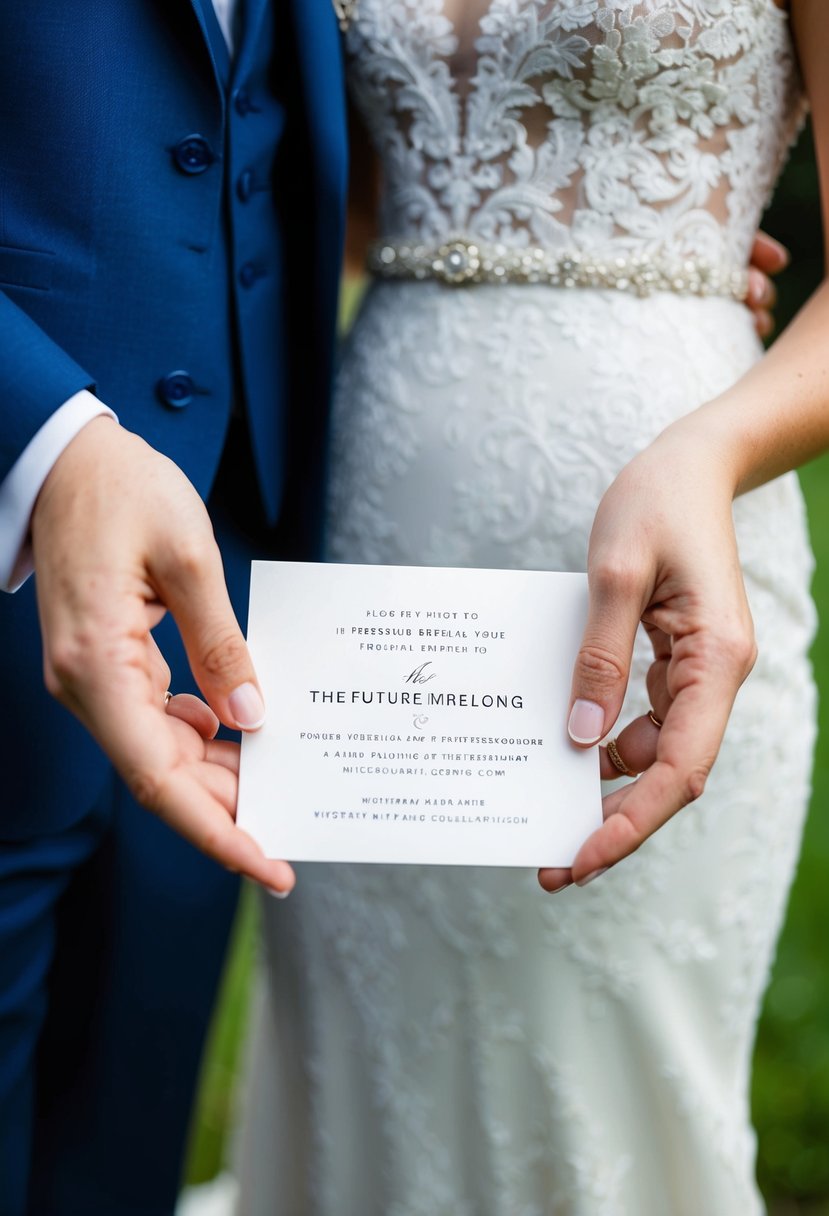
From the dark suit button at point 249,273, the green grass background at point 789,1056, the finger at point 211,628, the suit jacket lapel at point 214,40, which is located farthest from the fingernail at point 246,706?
the green grass background at point 789,1056

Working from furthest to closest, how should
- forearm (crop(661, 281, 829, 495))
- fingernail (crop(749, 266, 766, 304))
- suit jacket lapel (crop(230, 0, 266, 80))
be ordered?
1. fingernail (crop(749, 266, 766, 304))
2. suit jacket lapel (crop(230, 0, 266, 80))
3. forearm (crop(661, 281, 829, 495))

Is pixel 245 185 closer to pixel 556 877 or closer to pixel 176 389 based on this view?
pixel 176 389

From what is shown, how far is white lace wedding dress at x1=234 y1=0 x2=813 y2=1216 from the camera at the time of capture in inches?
53.4

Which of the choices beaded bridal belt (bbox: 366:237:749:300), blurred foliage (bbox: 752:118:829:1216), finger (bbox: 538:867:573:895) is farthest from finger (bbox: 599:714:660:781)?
blurred foliage (bbox: 752:118:829:1216)

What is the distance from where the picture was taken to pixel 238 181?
1275mm

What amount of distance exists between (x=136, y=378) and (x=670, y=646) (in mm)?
675

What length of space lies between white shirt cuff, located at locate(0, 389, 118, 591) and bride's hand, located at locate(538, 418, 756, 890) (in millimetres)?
486

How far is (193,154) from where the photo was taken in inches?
47.9

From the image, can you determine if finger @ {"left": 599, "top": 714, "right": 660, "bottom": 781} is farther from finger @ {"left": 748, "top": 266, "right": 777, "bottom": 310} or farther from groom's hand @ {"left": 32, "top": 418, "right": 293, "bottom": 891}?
finger @ {"left": 748, "top": 266, "right": 777, "bottom": 310}

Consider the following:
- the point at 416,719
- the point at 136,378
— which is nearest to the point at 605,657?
the point at 416,719

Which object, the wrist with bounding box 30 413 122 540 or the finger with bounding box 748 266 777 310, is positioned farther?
the finger with bounding box 748 266 777 310

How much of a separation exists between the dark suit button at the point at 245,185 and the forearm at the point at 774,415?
1.91ft

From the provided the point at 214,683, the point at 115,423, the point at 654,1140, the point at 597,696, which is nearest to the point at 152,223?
the point at 115,423

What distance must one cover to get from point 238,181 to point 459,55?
1.13ft
